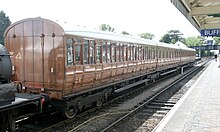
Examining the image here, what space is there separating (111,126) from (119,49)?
549cm

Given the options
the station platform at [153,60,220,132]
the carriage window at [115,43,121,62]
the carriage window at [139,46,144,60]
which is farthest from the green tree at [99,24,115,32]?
the station platform at [153,60,220,132]

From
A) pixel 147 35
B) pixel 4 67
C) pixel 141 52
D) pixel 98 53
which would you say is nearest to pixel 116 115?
pixel 98 53

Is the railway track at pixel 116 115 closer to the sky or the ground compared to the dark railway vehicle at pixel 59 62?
closer to the ground

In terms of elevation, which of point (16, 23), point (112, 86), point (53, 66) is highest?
point (16, 23)

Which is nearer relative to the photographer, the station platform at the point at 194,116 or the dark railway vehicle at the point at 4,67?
the dark railway vehicle at the point at 4,67

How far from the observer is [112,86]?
13.5m

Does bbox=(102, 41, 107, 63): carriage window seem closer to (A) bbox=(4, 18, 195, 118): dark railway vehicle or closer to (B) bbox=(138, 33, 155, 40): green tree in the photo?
(A) bbox=(4, 18, 195, 118): dark railway vehicle

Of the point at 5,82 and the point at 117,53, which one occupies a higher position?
the point at 117,53

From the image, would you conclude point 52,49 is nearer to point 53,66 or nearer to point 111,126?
point 53,66

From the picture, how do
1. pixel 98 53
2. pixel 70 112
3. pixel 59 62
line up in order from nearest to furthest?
pixel 59 62
pixel 70 112
pixel 98 53

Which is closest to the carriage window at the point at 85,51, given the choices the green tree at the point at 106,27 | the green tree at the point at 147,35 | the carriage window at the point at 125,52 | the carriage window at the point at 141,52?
the carriage window at the point at 125,52

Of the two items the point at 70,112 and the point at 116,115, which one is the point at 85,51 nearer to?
the point at 70,112

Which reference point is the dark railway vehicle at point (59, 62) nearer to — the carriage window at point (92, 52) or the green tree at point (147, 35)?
the carriage window at point (92, 52)

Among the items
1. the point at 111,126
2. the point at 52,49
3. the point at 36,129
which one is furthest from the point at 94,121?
the point at 52,49
